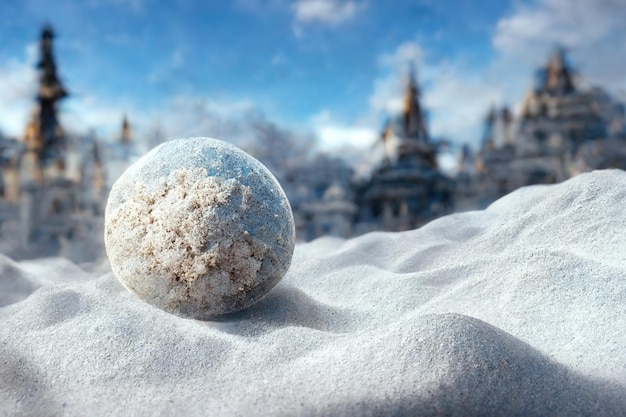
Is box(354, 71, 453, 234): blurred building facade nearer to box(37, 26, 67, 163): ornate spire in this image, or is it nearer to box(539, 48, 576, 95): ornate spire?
box(539, 48, 576, 95): ornate spire

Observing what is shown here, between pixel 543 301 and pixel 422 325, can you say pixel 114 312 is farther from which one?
pixel 543 301

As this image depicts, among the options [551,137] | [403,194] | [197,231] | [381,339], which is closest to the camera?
[381,339]

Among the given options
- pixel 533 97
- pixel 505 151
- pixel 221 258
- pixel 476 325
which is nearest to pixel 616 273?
pixel 476 325

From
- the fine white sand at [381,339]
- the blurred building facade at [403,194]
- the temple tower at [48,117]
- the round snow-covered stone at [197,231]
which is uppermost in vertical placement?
the temple tower at [48,117]

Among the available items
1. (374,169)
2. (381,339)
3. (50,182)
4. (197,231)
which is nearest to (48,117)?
(50,182)

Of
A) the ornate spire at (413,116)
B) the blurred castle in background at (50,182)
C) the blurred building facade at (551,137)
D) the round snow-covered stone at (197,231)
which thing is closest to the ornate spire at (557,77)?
the blurred building facade at (551,137)

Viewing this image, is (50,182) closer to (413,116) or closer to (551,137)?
(413,116)

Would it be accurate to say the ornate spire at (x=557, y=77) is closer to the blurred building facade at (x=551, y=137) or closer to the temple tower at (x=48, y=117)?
the blurred building facade at (x=551, y=137)

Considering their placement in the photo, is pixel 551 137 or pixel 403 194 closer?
pixel 403 194
